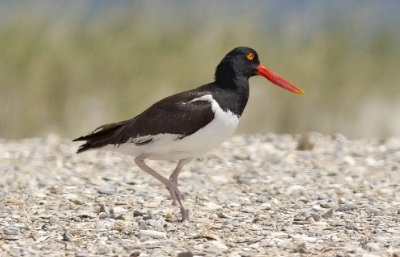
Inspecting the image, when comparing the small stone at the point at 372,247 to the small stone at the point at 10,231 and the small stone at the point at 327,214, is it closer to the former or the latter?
the small stone at the point at 327,214

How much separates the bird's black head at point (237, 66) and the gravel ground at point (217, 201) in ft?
3.71

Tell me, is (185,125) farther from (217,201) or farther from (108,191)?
(108,191)

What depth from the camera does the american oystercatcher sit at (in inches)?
301

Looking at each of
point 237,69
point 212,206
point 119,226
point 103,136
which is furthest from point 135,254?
point 237,69

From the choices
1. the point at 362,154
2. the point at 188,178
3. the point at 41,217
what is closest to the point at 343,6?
the point at 362,154

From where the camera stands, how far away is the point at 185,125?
301 inches

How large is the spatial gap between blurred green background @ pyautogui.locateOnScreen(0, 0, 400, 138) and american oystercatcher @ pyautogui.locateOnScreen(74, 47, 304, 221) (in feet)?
15.3

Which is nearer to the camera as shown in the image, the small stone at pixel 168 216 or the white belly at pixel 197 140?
the white belly at pixel 197 140

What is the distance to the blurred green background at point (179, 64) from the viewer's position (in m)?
12.8

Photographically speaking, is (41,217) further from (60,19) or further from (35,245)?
(60,19)

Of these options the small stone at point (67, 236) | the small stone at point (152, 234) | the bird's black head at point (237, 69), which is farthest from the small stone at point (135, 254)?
the bird's black head at point (237, 69)

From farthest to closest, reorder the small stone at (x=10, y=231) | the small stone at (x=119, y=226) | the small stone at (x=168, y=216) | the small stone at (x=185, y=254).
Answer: the small stone at (x=168, y=216) < the small stone at (x=119, y=226) < the small stone at (x=10, y=231) < the small stone at (x=185, y=254)

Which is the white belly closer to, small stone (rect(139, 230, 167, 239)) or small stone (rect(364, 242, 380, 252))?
small stone (rect(139, 230, 167, 239))

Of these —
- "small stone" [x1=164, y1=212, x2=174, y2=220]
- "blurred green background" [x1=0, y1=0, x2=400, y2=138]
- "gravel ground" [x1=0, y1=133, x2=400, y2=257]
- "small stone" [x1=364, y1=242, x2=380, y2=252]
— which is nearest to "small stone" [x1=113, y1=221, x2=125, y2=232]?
"gravel ground" [x1=0, y1=133, x2=400, y2=257]
